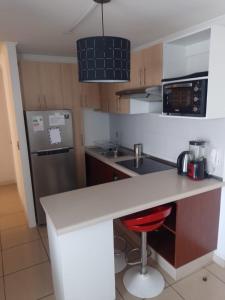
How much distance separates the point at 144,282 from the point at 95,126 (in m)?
2.47

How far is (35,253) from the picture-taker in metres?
2.43

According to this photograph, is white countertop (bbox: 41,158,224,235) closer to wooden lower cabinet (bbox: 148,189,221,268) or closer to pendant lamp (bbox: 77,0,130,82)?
wooden lower cabinet (bbox: 148,189,221,268)

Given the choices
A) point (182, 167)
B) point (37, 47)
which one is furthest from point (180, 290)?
point (37, 47)

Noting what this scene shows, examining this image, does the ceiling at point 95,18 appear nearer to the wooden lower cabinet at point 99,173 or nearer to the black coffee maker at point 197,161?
the black coffee maker at point 197,161

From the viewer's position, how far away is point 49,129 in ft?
9.56

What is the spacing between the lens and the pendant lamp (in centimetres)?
123

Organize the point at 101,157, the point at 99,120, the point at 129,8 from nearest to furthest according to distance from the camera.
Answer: the point at 129,8 < the point at 101,157 < the point at 99,120

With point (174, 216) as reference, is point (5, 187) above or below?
below

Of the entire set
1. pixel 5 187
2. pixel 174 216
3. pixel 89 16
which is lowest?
pixel 5 187

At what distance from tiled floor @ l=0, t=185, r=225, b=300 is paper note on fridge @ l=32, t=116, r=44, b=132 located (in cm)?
132

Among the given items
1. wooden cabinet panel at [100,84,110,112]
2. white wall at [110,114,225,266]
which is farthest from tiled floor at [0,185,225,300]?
wooden cabinet panel at [100,84,110,112]

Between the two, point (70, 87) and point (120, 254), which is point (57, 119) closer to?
point (70, 87)

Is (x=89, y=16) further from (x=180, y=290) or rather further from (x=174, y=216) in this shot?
(x=180, y=290)

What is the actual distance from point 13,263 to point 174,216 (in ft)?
5.61
